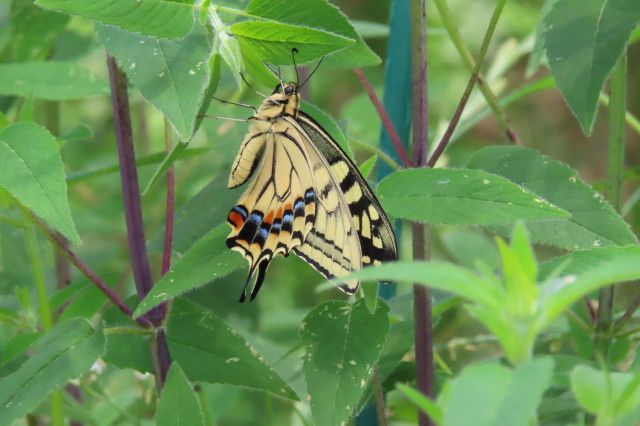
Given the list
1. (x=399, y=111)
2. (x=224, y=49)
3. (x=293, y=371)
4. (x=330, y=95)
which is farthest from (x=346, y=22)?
(x=330, y=95)

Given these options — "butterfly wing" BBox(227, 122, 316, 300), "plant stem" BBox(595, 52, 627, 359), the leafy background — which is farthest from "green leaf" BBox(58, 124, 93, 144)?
"plant stem" BBox(595, 52, 627, 359)

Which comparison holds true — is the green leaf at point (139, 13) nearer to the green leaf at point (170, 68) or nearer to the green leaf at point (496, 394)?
the green leaf at point (170, 68)

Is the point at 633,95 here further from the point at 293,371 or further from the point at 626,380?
the point at 626,380

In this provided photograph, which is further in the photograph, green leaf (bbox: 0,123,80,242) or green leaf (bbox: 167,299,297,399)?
green leaf (bbox: 167,299,297,399)

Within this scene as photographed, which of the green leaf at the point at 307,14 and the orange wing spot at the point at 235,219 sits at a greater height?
the green leaf at the point at 307,14

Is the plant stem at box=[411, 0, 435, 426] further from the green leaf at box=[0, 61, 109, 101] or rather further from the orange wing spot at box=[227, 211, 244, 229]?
the green leaf at box=[0, 61, 109, 101]

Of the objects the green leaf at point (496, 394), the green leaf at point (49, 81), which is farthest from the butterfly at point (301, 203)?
the green leaf at point (496, 394)
